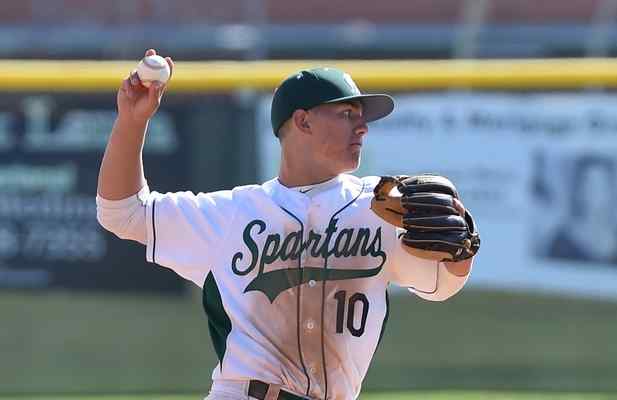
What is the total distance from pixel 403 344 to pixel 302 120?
329cm

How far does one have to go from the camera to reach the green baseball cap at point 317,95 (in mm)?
2766

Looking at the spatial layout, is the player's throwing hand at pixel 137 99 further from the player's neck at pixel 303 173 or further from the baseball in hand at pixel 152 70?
the player's neck at pixel 303 173

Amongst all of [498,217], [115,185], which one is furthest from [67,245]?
[115,185]

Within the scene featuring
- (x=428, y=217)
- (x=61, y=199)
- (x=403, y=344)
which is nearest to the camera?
(x=428, y=217)

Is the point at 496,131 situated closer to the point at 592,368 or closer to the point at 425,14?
the point at 592,368

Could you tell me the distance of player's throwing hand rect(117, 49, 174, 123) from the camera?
2.71 metres

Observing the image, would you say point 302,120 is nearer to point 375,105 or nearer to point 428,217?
point 375,105

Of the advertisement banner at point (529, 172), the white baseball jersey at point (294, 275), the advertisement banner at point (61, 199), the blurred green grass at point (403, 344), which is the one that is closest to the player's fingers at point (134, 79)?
the white baseball jersey at point (294, 275)

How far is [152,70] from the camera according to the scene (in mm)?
2666

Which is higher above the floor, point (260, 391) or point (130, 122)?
point (130, 122)

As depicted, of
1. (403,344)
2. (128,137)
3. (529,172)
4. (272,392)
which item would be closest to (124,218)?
(128,137)

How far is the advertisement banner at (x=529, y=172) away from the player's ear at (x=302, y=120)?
316 centimetres

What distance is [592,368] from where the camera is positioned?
19.3ft

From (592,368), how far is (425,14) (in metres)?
9.69
